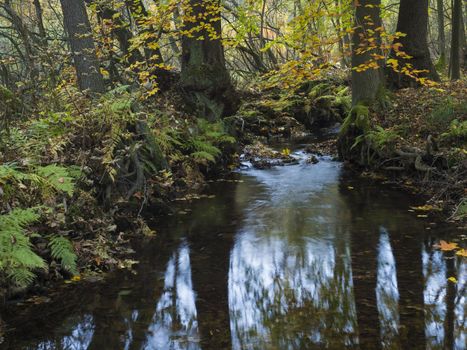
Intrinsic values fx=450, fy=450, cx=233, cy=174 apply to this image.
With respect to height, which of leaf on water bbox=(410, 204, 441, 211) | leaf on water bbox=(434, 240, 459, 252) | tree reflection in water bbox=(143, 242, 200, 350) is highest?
leaf on water bbox=(410, 204, 441, 211)

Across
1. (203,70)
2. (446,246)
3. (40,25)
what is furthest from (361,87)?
(40,25)

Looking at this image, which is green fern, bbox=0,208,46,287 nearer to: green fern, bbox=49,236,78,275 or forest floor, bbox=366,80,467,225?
green fern, bbox=49,236,78,275

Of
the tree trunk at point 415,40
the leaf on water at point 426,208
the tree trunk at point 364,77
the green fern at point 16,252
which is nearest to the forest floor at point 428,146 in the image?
the leaf on water at point 426,208

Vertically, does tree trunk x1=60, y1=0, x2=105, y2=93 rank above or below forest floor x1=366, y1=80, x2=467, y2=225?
above

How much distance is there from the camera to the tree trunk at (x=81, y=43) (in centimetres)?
877

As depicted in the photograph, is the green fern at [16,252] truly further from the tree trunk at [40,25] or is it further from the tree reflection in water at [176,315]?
the tree trunk at [40,25]

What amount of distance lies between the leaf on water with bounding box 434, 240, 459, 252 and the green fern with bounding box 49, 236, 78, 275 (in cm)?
452

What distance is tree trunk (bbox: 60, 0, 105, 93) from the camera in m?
8.77

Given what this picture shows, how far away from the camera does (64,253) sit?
4988 millimetres

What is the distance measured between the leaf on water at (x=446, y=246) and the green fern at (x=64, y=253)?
4.52 m

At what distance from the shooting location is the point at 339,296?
4.68 metres


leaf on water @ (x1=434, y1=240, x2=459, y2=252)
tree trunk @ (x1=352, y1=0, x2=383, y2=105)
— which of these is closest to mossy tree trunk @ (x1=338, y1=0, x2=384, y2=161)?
tree trunk @ (x1=352, y1=0, x2=383, y2=105)

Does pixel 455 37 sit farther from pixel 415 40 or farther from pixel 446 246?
pixel 446 246

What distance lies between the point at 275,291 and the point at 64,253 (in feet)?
7.77
